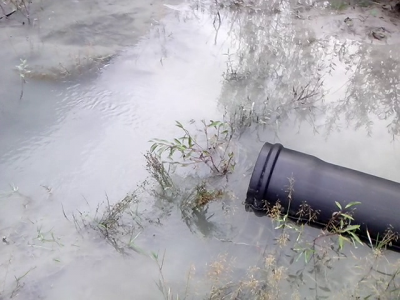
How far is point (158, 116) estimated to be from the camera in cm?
309

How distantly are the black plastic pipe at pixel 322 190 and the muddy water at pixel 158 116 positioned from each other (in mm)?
203

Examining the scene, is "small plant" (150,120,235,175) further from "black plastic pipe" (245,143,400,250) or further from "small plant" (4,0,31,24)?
"small plant" (4,0,31,24)

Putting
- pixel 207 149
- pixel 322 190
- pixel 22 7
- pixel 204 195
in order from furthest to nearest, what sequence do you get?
1. pixel 22 7
2. pixel 207 149
3. pixel 204 195
4. pixel 322 190

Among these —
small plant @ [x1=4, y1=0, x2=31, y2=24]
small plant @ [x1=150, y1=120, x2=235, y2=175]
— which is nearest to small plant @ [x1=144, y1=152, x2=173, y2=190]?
small plant @ [x1=150, y1=120, x2=235, y2=175]

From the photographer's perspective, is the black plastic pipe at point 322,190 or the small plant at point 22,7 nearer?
the black plastic pipe at point 322,190

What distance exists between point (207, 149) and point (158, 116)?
1.72 ft

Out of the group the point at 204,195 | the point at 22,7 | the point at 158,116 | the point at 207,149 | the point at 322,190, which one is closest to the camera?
the point at 322,190

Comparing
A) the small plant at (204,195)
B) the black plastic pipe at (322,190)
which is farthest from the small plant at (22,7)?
the black plastic pipe at (322,190)

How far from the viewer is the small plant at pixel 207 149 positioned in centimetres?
263

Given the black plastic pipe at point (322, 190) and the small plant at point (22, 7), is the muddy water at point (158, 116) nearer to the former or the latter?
the small plant at point (22, 7)

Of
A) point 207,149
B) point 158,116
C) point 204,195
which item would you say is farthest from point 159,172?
point 158,116

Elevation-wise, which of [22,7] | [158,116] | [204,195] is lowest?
[204,195]

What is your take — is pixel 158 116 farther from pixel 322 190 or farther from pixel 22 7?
pixel 22 7

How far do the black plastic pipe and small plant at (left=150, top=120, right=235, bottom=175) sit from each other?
346 millimetres
